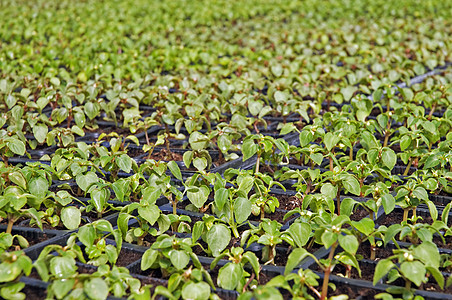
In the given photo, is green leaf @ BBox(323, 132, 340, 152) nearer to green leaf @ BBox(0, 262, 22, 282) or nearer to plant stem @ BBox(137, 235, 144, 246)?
plant stem @ BBox(137, 235, 144, 246)

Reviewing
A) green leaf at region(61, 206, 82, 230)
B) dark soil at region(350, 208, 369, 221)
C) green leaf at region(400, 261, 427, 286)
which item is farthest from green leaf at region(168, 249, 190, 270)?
dark soil at region(350, 208, 369, 221)

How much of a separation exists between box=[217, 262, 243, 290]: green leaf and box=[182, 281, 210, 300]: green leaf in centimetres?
10

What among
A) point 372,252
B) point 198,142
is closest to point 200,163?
point 198,142

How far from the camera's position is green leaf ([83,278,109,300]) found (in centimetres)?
161

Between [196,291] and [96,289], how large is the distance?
0.30 metres

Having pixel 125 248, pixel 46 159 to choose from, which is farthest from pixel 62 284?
pixel 46 159

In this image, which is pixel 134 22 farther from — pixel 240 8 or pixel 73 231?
pixel 73 231

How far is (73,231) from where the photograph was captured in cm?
219

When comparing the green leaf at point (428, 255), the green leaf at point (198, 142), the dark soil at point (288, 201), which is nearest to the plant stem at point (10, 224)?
the green leaf at point (198, 142)

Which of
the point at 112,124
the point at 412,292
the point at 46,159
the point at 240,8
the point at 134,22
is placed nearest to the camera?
the point at 412,292

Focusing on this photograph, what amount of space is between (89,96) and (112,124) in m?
0.29

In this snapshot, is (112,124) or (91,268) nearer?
(91,268)

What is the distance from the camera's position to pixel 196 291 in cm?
167

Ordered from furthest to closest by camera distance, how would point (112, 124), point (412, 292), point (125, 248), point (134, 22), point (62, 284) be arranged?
point (134, 22)
point (112, 124)
point (125, 248)
point (412, 292)
point (62, 284)
